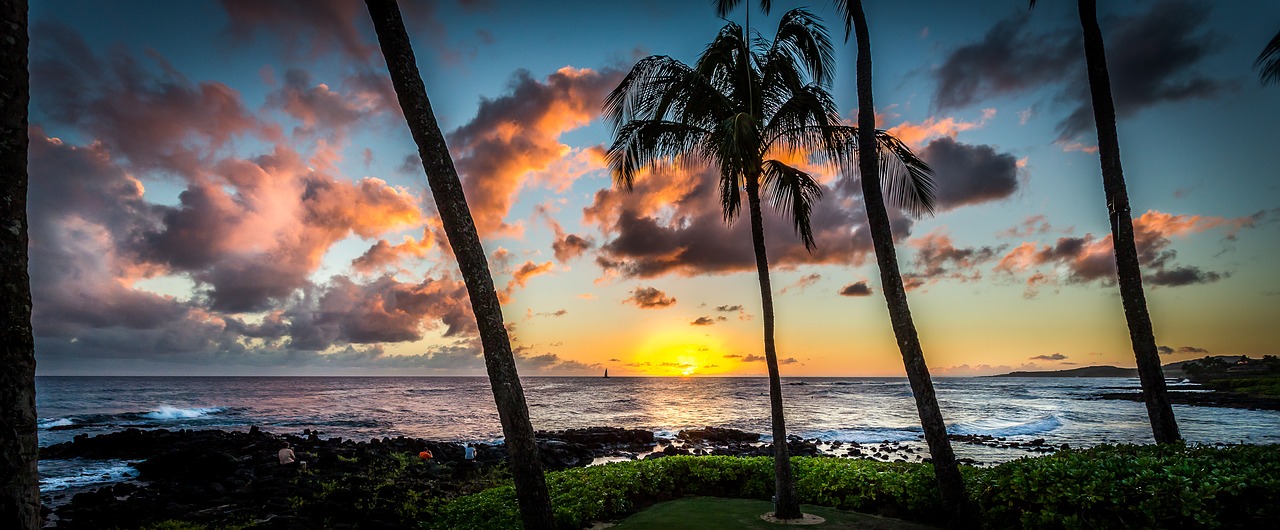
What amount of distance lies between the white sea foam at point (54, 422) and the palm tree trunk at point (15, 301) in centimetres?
4409

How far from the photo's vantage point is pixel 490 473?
17562 mm

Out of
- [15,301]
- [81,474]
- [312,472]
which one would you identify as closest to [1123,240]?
[15,301]

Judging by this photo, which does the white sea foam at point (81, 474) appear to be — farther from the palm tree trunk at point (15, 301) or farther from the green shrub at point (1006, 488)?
the palm tree trunk at point (15, 301)

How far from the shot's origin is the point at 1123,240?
8.74 m

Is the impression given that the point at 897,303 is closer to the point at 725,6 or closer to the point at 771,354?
the point at 771,354

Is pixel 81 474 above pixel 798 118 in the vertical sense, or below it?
below

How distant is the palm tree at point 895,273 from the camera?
7598 millimetres

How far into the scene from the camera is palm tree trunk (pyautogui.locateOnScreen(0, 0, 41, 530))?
3.41m

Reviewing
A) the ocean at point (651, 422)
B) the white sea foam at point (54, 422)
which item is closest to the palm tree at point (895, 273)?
the ocean at point (651, 422)

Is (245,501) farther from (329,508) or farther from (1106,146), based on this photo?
(1106,146)

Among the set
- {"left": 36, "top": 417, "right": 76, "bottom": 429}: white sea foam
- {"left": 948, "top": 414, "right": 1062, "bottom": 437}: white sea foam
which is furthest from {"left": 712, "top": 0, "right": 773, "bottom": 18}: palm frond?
{"left": 36, "top": 417, "right": 76, "bottom": 429}: white sea foam

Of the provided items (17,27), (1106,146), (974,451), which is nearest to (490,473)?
(17,27)

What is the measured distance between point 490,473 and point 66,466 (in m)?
14.8

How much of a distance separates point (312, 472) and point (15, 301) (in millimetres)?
14797
